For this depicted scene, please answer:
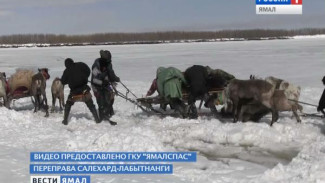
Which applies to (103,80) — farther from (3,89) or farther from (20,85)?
(3,89)

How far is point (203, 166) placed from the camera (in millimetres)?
5633

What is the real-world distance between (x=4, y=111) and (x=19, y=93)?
1.18 m

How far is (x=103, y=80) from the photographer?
29.7 ft

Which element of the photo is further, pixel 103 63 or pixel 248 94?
pixel 103 63

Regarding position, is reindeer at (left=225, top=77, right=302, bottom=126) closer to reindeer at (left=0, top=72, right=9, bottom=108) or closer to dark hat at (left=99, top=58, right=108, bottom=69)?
dark hat at (left=99, top=58, right=108, bottom=69)

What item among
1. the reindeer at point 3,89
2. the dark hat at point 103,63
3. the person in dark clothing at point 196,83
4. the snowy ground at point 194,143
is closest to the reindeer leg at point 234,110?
the snowy ground at point 194,143

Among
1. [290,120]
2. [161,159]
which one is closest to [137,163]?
[161,159]
